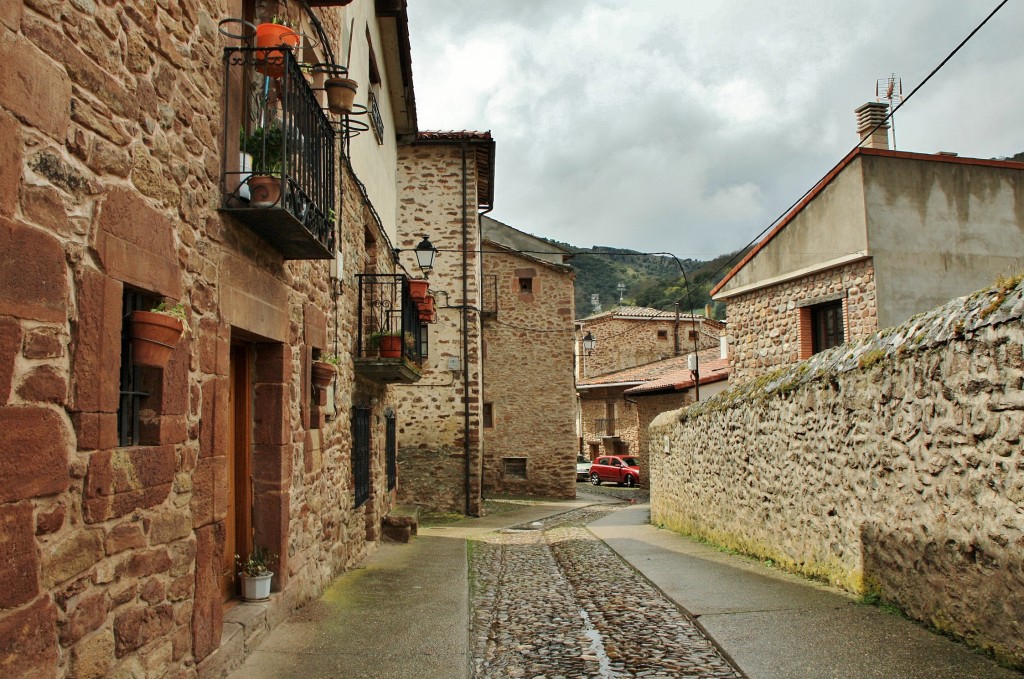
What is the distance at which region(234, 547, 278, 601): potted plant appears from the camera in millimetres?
5156

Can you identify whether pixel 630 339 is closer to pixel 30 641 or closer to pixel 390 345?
pixel 390 345

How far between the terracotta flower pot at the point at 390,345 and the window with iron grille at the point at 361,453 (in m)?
0.71

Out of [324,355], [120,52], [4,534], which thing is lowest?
[4,534]

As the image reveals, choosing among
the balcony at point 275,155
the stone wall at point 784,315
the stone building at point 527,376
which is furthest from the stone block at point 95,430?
the stone building at point 527,376

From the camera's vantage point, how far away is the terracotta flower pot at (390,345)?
30.1ft

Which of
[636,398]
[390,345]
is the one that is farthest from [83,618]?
[636,398]

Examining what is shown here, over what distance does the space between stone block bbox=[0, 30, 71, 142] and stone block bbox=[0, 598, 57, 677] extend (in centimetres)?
162

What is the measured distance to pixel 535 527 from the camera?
48.8 ft

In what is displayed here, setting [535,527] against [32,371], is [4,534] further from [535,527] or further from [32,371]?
[535,527]

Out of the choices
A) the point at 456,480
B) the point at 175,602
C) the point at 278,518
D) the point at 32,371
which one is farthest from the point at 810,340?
the point at 32,371

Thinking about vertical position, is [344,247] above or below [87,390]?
above

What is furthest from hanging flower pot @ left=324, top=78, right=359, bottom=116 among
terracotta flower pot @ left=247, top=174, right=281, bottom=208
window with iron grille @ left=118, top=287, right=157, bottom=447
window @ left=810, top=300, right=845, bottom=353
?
window @ left=810, top=300, right=845, bottom=353

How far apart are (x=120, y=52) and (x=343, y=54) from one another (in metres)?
5.20

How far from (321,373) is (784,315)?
1054 cm
